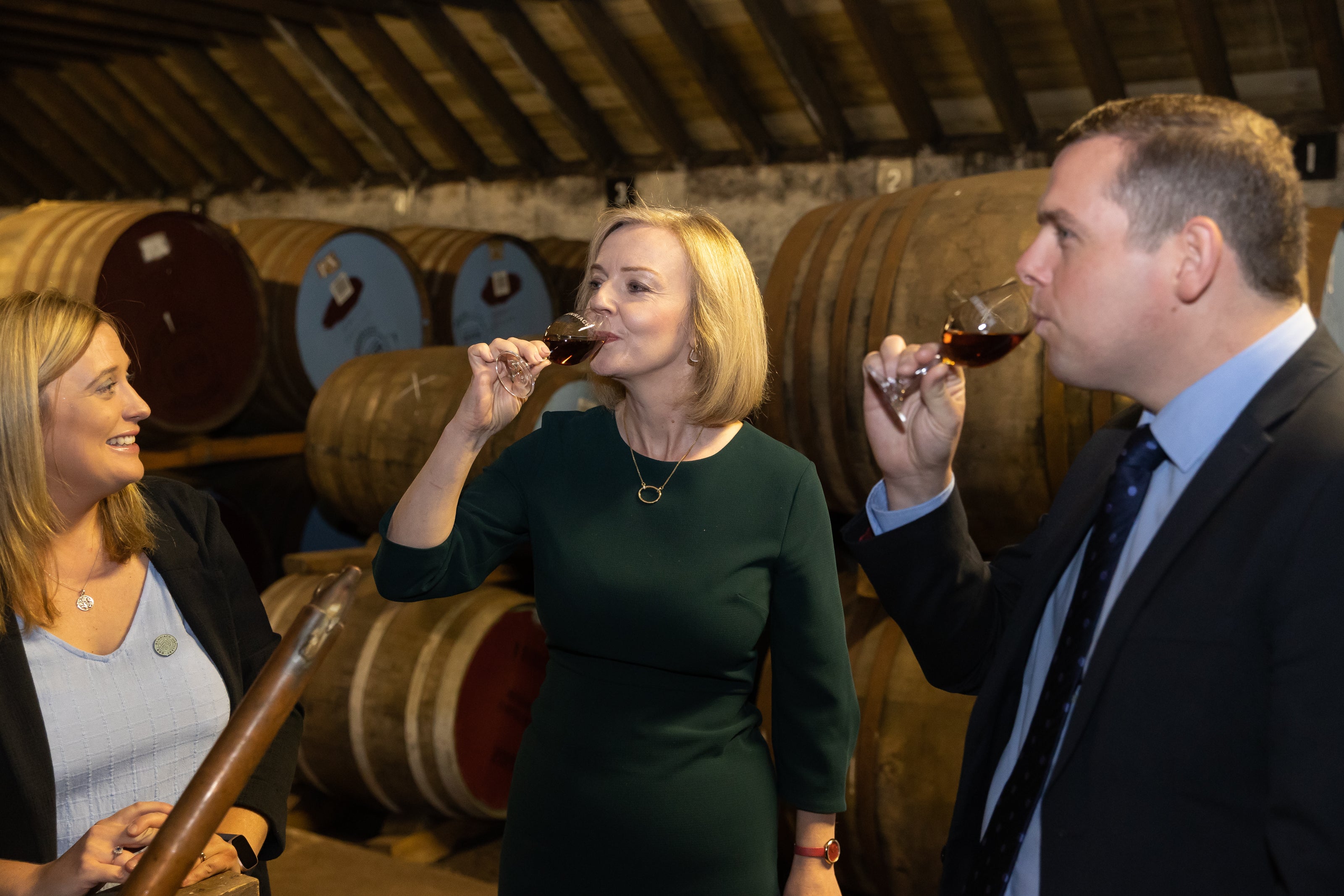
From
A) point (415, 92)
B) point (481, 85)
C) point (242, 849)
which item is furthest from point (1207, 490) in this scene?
point (415, 92)

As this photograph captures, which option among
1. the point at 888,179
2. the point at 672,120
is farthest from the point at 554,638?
the point at 672,120

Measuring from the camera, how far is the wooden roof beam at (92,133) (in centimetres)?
1012

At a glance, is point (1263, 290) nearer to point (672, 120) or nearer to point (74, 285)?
point (74, 285)

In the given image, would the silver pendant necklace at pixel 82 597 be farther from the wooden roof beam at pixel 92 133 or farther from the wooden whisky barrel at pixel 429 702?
the wooden roof beam at pixel 92 133

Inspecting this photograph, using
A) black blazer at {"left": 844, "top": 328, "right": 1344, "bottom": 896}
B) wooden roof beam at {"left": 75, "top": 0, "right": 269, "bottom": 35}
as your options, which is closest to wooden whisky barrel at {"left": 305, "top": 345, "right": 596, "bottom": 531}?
black blazer at {"left": 844, "top": 328, "right": 1344, "bottom": 896}

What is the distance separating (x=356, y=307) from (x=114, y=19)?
169 inches

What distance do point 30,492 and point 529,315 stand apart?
4.63 m

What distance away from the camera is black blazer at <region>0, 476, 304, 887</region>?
1478mm

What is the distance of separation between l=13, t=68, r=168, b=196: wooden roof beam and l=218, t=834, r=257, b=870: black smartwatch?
10.6 m

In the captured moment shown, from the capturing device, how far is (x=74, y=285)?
3736 millimetres

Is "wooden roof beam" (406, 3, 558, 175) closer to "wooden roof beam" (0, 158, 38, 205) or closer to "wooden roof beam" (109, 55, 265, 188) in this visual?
"wooden roof beam" (109, 55, 265, 188)

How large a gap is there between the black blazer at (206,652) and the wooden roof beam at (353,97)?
22.8ft

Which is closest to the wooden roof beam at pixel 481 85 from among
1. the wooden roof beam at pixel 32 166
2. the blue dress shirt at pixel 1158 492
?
the wooden roof beam at pixel 32 166

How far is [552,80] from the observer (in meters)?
7.65
